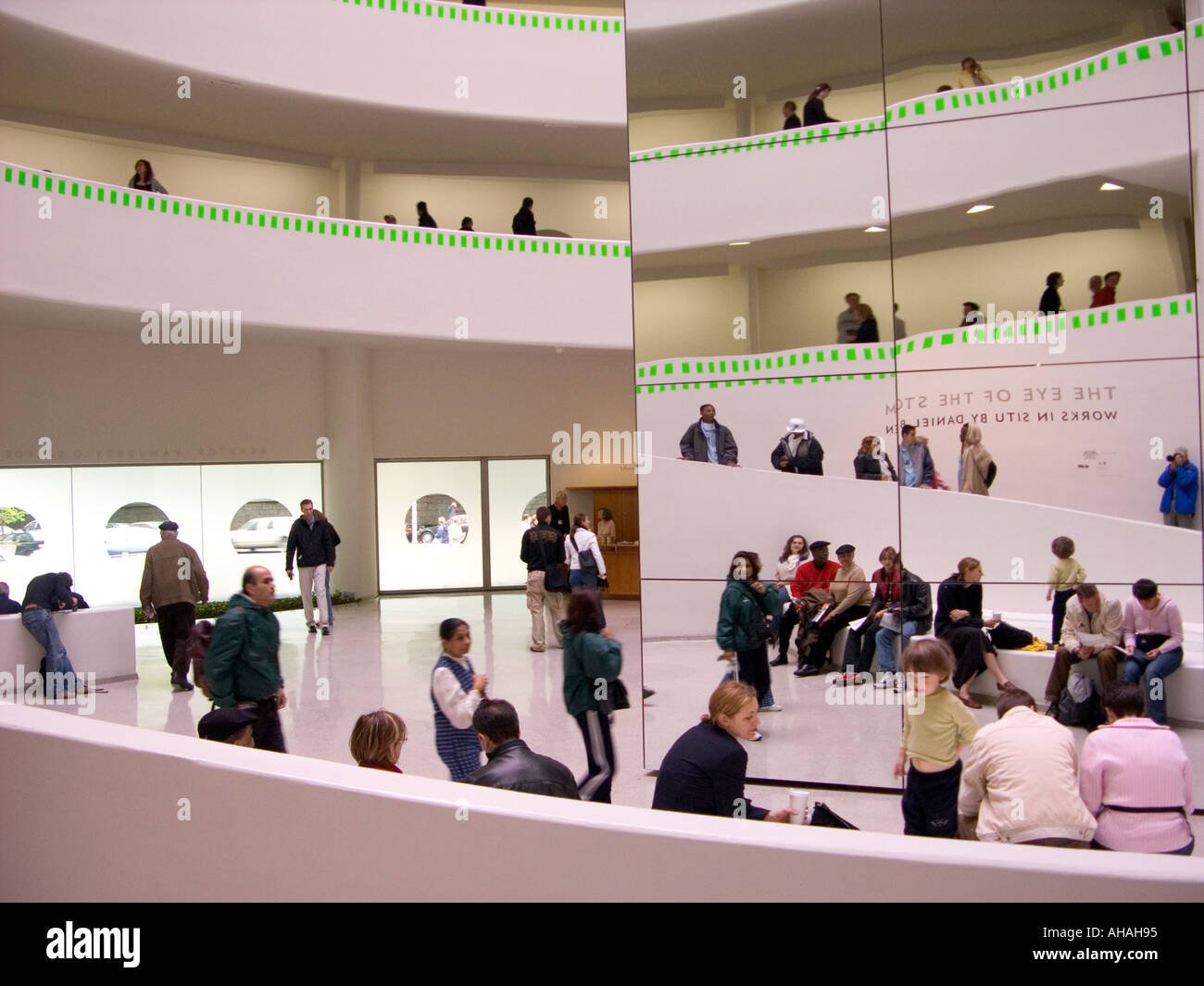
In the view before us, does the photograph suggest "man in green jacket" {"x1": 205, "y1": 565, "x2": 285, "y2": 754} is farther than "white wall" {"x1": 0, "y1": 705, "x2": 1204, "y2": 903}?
Yes

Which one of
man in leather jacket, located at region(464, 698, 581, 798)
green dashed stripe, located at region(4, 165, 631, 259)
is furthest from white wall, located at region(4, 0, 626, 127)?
man in leather jacket, located at region(464, 698, 581, 798)

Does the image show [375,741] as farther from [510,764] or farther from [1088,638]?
[1088,638]

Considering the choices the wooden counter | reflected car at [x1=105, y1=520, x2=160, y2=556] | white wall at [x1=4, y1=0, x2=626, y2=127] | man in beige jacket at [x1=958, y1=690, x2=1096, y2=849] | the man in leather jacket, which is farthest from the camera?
the wooden counter

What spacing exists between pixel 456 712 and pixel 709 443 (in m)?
2.80

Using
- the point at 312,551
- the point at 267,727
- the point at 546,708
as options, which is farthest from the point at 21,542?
the point at 267,727

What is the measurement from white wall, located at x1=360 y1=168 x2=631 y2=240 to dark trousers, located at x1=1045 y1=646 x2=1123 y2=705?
1378 centimetres

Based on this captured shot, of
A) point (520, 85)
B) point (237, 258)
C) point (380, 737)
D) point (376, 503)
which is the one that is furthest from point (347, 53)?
point (380, 737)

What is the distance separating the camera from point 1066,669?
21.3ft

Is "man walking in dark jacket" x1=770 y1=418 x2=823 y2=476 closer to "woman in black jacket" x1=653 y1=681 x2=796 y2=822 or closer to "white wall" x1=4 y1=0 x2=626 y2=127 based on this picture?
"woman in black jacket" x1=653 y1=681 x2=796 y2=822

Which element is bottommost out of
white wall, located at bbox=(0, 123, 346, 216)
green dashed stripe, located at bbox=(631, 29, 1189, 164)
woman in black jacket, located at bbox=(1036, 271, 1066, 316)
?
woman in black jacket, located at bbox=(1036, 271, 1066, 316)

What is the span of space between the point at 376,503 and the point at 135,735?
575 inches

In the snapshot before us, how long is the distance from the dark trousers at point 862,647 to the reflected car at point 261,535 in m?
12.1

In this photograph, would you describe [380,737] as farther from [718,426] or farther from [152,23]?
[152,23]

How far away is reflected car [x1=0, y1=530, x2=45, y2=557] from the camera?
15.0 metres
